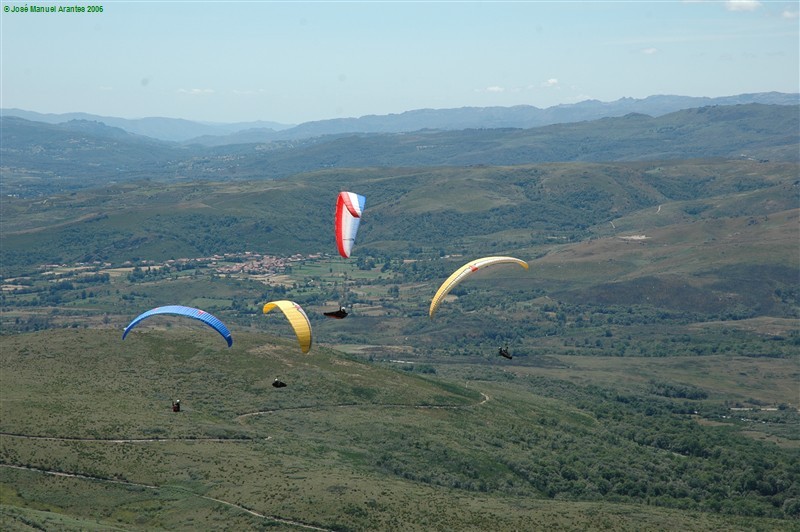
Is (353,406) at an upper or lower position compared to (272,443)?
lower

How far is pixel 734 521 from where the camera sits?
9525 centimetres

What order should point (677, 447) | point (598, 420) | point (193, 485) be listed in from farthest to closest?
point (598, 420) < point (677, 447) < point (193, 485)

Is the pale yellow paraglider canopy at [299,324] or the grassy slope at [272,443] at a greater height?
the pale yellow paraglider canopy at [299,324]

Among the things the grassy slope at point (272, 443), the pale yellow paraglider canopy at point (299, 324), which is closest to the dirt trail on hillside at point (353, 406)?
the grassy slope at point (272, 443)

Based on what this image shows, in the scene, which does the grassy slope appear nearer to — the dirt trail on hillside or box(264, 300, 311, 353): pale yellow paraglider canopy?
the dirt trail on hillside

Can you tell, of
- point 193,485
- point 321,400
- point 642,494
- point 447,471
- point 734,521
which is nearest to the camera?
point 193,485

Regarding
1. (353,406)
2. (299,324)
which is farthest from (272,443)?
(299,324)

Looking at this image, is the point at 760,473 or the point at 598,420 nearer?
the point at 760,473

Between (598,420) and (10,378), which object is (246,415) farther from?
(598,420)

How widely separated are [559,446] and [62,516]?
71711mm

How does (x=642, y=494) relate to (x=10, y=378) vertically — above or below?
below

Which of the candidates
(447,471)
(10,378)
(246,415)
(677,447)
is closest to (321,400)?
(246,415)

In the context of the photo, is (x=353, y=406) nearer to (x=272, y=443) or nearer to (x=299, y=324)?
(x=272, y=443)

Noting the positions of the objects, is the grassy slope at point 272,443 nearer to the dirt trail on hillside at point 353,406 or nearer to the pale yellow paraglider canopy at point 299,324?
the dirt trail on hillside at point 353,406
